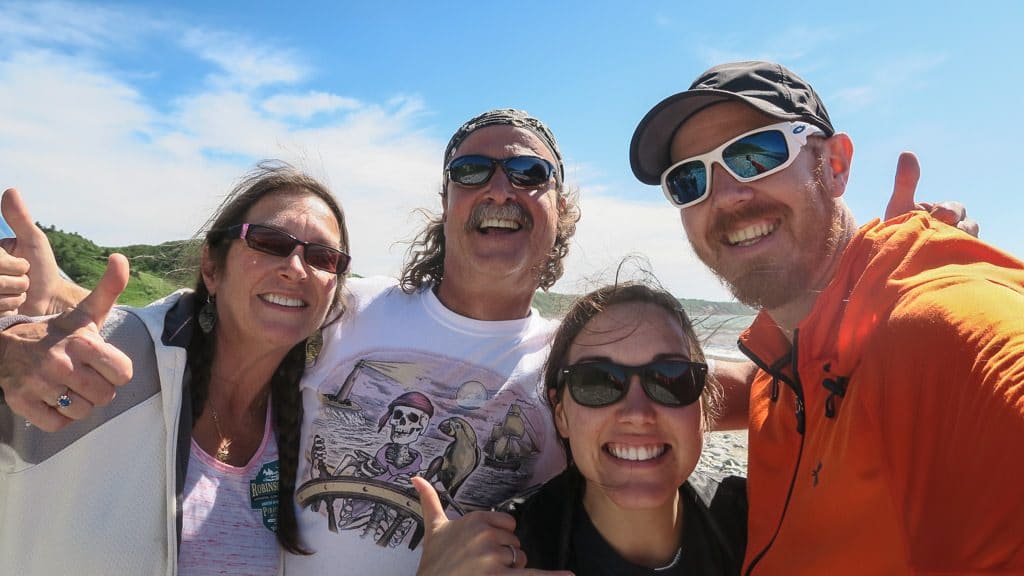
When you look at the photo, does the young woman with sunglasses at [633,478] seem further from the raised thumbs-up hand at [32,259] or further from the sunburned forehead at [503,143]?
the raised thumbs-up hand at [32,259]

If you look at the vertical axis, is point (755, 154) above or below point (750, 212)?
Result: above

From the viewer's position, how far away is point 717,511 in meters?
2.42

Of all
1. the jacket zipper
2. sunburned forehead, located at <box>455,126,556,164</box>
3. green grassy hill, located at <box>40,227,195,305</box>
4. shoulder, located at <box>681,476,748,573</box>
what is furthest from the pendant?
green grassy hill, located at <box>40,227,195,305</box>

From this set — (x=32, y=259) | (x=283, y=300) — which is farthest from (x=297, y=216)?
(x=32, y=259)

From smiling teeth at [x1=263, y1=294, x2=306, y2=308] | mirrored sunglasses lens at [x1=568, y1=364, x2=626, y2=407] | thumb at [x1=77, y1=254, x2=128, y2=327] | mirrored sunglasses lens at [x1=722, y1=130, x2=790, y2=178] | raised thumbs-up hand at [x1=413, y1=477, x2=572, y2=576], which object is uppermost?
mirrored sunglasses lens at [x1=722, y1=130, x2=790, y2=178]

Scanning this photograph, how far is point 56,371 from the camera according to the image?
1.91m

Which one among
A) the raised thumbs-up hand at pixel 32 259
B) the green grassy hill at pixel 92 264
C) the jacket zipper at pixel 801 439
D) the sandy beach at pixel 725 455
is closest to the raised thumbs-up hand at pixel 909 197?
the jacket zipper at pixel 801 439

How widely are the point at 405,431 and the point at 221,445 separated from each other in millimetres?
927

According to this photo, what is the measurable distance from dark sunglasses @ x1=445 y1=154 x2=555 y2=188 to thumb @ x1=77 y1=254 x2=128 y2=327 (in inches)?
72.3

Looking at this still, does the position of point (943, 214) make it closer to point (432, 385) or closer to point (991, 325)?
point (991, 325)

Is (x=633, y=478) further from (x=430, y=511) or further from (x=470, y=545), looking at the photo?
(x=430, y=511)

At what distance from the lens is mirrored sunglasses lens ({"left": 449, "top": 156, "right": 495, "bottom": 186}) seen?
134 inches

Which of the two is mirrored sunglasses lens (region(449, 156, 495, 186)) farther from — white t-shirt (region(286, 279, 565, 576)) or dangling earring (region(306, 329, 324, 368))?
dangling earring (region(306, 329, 324, 368))

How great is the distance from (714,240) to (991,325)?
1289mm
